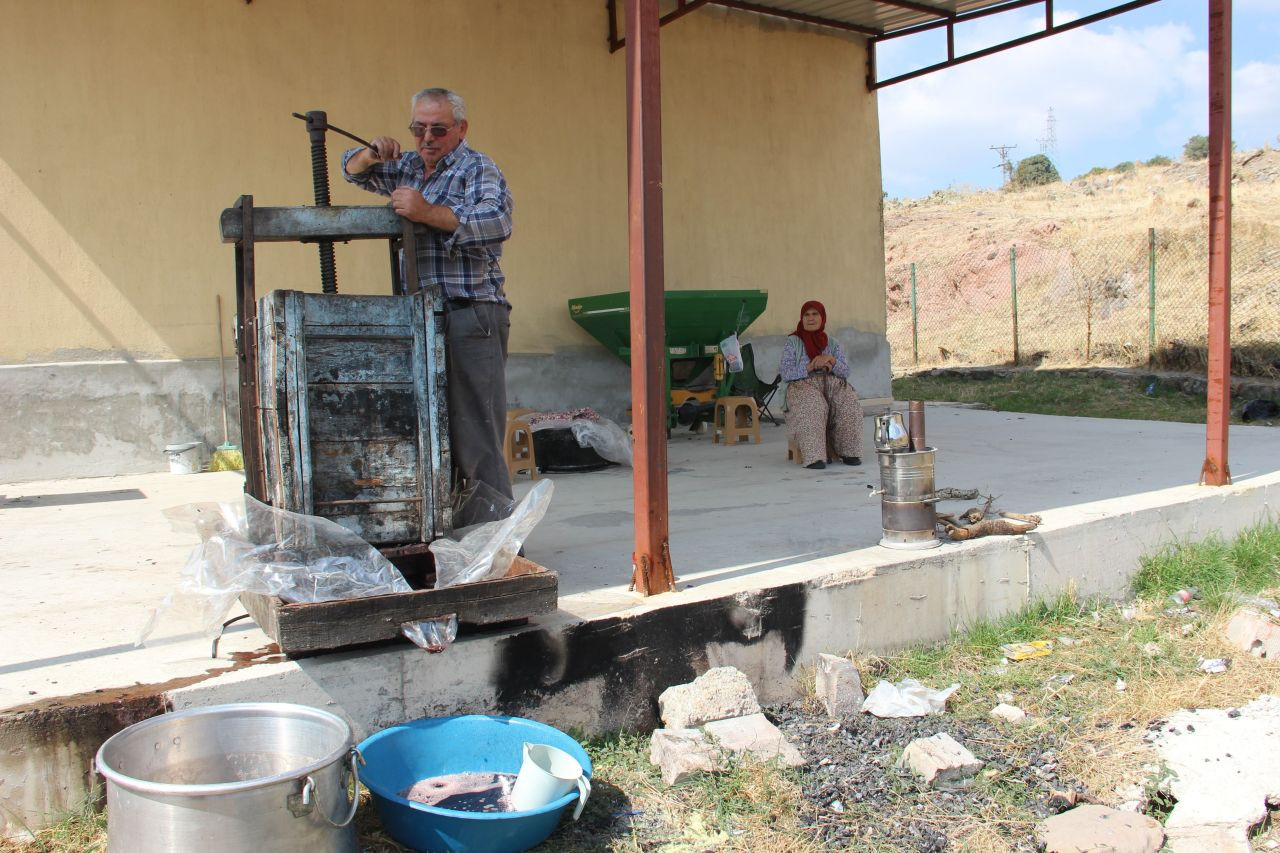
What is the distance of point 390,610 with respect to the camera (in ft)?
8.79

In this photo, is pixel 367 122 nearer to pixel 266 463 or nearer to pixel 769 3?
pixel 769 3

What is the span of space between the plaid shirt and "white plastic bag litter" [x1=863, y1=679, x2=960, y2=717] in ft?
5.98

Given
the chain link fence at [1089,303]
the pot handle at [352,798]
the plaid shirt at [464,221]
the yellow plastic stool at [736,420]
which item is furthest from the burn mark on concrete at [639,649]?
the chain link fence at [1089,303]

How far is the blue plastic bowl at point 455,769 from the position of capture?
237cm

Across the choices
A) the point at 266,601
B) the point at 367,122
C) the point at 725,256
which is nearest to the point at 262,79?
the point at 367,122

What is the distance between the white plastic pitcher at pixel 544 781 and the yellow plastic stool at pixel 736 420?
4.99 m

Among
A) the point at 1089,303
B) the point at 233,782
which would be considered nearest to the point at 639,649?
the point at 233,782

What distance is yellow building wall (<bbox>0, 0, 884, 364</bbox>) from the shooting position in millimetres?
6121

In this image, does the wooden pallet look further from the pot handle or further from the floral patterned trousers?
the floral patterned trousers

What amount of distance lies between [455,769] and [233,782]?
0.67 m

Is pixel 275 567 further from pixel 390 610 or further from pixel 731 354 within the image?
pixel 731 354

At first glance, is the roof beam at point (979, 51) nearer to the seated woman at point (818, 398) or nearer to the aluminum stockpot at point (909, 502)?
the seated woman at point (818, 398)

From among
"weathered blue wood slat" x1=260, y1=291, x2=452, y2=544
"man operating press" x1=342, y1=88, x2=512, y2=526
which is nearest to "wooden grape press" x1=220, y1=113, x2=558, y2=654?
"weathered blue wood slat" x1=260, y1=291, x2=452, y2=544

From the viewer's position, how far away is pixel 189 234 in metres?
6.49
